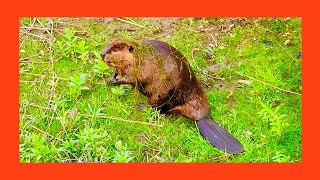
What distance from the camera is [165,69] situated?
16.8 ft

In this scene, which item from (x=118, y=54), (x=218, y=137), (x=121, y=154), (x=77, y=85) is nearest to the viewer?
(x=121, y=154)

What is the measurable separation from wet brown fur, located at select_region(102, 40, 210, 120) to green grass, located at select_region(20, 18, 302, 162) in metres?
0.11

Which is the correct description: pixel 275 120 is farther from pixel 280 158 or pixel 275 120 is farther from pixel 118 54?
pixel 118 54

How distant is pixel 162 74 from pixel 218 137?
2.12ft

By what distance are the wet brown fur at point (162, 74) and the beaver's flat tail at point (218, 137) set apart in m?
0.09

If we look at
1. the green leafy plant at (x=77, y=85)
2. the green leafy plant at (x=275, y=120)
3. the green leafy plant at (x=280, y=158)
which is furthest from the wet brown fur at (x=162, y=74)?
the green leafy plant at (x=280, y=158)

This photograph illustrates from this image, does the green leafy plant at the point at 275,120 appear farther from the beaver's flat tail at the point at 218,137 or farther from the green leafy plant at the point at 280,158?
the beaver's flat tail at the point at 218,137

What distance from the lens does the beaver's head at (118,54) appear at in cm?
509

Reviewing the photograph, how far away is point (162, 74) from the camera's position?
5117mm

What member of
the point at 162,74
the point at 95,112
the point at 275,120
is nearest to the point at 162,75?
the point at 162,74

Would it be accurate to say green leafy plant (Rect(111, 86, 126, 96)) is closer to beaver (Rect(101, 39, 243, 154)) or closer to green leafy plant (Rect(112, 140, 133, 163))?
beaver (Rect(101, 39, 243, 154))

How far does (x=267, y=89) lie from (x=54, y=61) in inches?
69.5

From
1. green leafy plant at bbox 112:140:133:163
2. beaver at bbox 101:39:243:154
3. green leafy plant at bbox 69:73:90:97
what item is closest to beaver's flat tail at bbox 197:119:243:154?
beaver at bbox 101:39:243:154

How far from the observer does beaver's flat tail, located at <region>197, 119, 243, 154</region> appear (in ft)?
16.0
